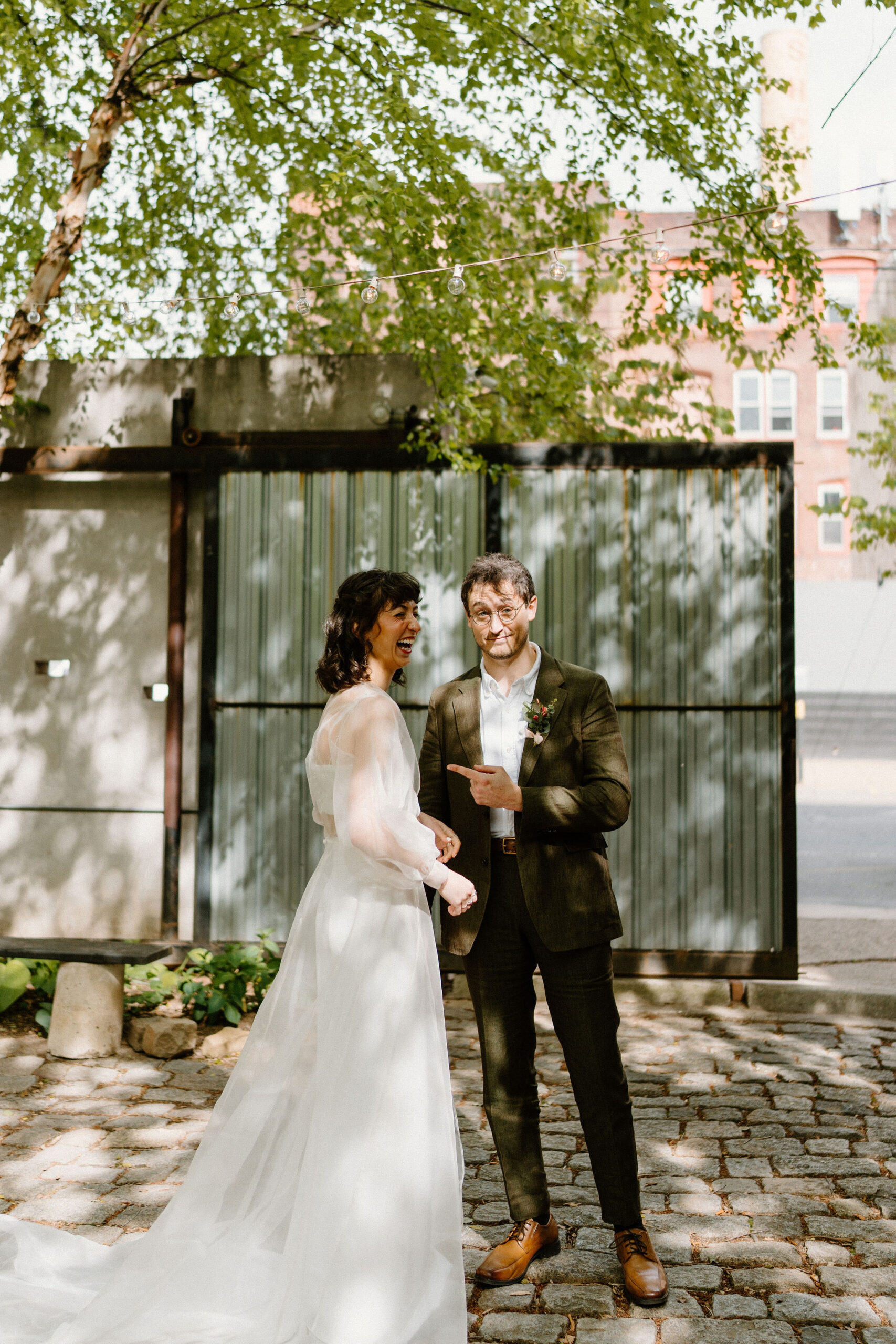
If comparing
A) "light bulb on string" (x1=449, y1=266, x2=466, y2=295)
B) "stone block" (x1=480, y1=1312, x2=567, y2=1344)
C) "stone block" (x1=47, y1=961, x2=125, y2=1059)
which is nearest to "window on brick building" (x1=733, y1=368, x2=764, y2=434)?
"light bulb on string" (x1=449, y1=266, x2=466, y2=295)

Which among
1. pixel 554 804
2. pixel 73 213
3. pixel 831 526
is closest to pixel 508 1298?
pixel 554 804

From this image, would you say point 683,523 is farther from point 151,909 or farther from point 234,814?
point 151,909

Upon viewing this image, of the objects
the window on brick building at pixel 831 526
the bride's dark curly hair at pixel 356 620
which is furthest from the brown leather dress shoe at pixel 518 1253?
the window on brick building at pixel 831 526

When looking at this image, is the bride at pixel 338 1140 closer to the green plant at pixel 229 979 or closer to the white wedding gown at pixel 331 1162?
the white wedding gown at pixel 331 1162

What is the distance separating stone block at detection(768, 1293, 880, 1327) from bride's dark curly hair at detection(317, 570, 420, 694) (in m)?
2.27

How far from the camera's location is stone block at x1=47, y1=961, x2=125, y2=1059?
A: 6258 mm

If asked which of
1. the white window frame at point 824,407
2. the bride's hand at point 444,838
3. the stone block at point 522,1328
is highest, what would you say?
the white window frame at point 824,407

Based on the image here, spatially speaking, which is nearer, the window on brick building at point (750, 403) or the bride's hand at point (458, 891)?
the bride's hand at point (458, 891)

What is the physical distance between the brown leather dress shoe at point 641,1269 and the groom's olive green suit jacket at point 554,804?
3.07ft

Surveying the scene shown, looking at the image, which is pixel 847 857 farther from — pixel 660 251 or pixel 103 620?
pixel 660 251

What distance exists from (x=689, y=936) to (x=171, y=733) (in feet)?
12.1

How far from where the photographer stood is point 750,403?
111ft

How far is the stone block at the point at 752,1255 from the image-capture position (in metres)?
3.88

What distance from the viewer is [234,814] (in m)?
7.95
